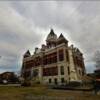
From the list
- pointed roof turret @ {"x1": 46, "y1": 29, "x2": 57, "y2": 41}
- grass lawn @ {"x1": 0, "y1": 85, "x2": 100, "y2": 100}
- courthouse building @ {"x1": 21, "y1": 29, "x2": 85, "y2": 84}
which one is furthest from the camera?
pointed roof turret @ {"x1": 46, "y1": 29, "x2": 57, "y2": 41}

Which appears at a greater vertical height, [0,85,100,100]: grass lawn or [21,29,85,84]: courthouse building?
[21,29,85,84]: courthouse building

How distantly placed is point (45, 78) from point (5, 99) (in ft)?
163

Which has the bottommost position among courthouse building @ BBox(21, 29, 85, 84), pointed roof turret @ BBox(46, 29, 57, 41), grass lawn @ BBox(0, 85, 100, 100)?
grass lawn @ BBox(0, 85, 100, 100)

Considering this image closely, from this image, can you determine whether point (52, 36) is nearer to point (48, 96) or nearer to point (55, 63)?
point (55, 63)

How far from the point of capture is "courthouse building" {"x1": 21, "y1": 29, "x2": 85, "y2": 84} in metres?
58.7

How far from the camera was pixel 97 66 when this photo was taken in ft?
226

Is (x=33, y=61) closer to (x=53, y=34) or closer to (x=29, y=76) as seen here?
(x=29, y=76)

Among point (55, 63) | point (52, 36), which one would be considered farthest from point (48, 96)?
point (52, 36)

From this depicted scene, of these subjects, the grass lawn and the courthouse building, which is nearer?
the grass lawn

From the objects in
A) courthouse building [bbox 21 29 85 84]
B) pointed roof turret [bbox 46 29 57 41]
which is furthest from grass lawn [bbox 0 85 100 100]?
pointed roof turret [bbox 46 29 57 41]

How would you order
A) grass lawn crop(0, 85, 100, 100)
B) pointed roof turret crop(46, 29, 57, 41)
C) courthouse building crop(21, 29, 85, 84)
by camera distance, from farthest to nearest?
pointed roof turret crop(46, 29, 57, 41), courthouse building crop(21, 29, 85, 84), grass lawn crop(0, 85, 100, 100)

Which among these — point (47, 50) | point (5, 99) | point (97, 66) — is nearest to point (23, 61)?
point (47, 50)

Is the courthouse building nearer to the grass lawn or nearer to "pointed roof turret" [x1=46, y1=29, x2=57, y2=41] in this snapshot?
"pointed roof turret" [x1=46, y1=29, x2=57, y2=41]

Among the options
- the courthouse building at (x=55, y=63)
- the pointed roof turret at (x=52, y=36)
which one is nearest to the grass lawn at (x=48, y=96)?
the courthouse building at (x=55, y=63)
